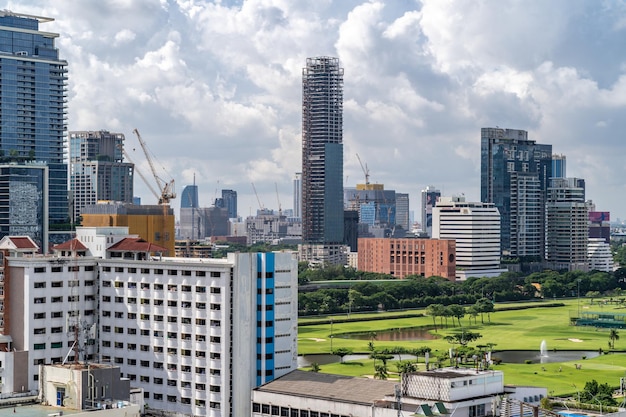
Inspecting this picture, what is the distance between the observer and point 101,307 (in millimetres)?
111875

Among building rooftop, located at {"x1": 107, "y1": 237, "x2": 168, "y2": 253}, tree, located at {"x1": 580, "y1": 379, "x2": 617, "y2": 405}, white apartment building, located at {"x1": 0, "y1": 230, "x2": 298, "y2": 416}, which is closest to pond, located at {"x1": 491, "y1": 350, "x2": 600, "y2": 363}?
tree, located at {"x1": 580, "y1": 379, "x2": 617, "y2": 405}

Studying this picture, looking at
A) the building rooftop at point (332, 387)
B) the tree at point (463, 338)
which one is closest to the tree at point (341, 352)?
the tree at point (463, 338)

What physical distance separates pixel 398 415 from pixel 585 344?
102984 mm

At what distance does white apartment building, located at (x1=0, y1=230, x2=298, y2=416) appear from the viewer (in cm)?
10131

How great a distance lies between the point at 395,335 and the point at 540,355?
31951 mm

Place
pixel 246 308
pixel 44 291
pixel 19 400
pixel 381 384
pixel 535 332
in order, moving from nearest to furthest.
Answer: pixel 19 400
pixel 381 384
pixel 246 308
pixel 44 291
pixel 535 332

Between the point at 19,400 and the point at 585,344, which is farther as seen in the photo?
the point at 585,344

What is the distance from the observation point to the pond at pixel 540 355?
522ft

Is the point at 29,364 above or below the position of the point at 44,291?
below

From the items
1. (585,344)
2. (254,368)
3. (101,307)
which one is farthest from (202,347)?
(585,344)

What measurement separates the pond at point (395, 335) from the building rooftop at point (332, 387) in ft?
278

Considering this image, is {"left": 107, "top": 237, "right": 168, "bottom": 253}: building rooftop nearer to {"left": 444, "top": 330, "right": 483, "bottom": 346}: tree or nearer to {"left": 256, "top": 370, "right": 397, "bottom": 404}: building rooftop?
{"left": 256, "top": 370, "right": 397, "bottom": 404}: building rooftop

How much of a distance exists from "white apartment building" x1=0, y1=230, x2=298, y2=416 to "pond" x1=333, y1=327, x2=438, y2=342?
78.4m

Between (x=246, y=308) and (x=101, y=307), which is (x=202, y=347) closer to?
(x=246, y=308)
